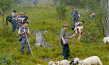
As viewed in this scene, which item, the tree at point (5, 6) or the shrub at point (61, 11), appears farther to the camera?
the shrub at point (61, 11)

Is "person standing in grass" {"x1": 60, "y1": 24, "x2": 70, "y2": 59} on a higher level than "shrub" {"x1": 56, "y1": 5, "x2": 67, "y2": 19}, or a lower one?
lower

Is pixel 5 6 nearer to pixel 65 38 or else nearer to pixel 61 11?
pixel 65 38

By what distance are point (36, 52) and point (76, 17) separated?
7.49 m

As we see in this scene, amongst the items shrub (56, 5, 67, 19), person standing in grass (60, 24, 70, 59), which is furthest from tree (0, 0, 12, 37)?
shrub (56, 5, 67, 19)

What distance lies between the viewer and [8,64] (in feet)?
22.0

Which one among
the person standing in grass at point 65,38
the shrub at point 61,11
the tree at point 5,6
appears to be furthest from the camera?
the shrub at point 61,11

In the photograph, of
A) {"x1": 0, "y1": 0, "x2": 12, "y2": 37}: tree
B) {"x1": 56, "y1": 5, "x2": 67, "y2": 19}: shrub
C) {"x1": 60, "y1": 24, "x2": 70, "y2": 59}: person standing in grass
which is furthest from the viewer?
{"x1": 56, "y1": 5, "x2": 67, "y2": 19}: shrub

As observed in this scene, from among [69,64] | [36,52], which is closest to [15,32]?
[36,52]

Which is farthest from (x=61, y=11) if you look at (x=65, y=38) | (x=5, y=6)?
(x=65, y=38)

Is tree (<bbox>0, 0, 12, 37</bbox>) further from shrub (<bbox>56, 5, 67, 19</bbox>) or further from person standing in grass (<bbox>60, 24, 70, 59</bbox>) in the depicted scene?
shrub (<bbox>56, 5, 67, 19</bbox>)

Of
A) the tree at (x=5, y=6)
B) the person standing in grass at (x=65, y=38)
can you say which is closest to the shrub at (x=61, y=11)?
the tree at (x=5, y=6)

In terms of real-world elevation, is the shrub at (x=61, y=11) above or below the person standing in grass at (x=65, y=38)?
above

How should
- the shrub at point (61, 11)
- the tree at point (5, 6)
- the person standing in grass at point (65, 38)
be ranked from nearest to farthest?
1. the person standing in grass at point (65, 38)
2. the tree at point (5, 6)
3. the shrub at point (61, 11)

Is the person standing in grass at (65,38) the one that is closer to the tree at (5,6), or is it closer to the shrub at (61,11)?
the tree at (5,6)
